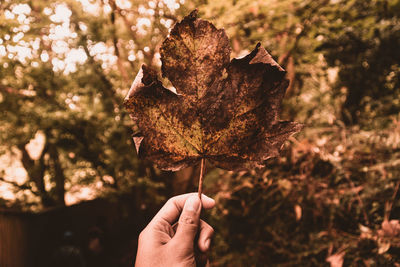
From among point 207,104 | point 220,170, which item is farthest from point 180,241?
point 220,170

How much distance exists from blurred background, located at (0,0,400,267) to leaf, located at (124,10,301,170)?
6.94 feet

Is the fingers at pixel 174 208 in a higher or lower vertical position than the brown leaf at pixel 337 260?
higher

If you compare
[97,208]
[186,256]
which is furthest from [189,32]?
[97,208]

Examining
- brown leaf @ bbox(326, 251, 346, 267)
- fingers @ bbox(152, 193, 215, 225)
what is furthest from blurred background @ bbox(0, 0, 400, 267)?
fingers @ bbox(152, 193, 215, 225)

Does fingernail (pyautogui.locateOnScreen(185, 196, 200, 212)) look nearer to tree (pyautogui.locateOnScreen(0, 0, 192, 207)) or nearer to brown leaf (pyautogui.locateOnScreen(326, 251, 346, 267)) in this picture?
brown leaf (pyautogui.locateOnScreen(326, 251, 346, 267))

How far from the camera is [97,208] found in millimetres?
6465

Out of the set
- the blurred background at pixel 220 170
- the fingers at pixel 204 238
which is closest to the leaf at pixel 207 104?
the fingers at pixel 204 238

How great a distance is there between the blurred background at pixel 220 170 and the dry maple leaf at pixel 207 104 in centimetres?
211

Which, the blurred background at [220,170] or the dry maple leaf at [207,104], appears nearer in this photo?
the dry maple leaf at [207,104]

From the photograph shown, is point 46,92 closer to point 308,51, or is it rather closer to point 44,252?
point 44,252

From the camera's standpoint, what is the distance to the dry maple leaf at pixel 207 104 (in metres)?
0.94

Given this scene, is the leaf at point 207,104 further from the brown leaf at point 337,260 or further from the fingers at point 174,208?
the brown leaf at point 337,260

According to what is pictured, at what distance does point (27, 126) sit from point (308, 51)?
17.6ft

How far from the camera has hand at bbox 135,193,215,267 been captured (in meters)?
1.16
